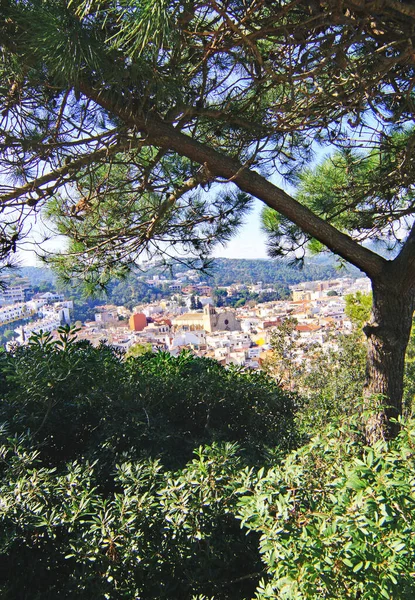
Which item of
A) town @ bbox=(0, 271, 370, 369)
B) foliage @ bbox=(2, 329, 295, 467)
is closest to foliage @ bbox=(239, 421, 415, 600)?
foliage @ bbox=(2, 329, 295, 467)

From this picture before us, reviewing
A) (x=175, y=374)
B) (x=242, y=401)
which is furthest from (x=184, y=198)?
(x=242, y=401)

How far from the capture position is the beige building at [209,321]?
12172 millimetres

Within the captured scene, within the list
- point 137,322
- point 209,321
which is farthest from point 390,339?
point 137,322

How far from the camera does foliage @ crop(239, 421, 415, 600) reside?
103cm

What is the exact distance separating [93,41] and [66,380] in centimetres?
153

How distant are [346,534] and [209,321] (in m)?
11.0

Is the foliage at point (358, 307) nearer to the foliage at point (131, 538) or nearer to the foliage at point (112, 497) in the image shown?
the foliage at point (112, 497)

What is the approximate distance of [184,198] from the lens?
3064 mm

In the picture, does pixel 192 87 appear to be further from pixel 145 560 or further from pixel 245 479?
pixel 145 560

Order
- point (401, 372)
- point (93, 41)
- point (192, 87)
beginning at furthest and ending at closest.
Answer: point (401, 372), point (192, 87), point (93, 41)

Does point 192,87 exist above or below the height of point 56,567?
above

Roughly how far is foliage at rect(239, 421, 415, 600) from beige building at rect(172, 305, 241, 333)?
Answer: 34.7 ft

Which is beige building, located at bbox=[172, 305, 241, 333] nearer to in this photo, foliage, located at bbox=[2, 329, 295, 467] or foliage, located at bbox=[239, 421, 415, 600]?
foliage, located at bbox=[2, 329, 295, 467]

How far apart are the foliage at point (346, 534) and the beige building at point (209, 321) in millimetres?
10567
